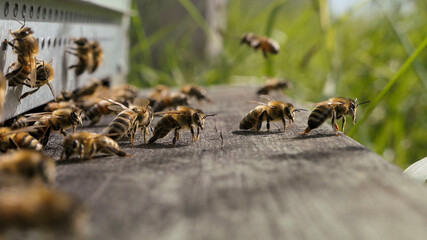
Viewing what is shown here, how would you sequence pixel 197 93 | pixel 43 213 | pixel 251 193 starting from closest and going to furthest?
pixel 43 213 < pixel 251 193 < pixel 197 93

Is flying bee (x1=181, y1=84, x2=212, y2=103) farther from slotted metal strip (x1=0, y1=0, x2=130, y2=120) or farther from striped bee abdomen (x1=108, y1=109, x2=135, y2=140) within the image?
striped bee abdomen (x1=108, y1=109, x2=135, y2=140)

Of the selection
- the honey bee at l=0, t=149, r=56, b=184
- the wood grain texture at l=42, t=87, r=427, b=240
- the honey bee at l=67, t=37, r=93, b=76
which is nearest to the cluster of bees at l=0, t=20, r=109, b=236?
the honey bee at l=0, t=149, r=56, b=184

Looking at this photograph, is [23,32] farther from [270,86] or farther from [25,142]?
[270,86]

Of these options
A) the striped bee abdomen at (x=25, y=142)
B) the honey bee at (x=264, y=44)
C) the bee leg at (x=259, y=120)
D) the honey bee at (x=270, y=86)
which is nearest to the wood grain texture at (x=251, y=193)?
the striped bee abdomen at (x=25, y=142)

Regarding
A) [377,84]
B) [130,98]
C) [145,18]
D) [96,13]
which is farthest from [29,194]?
[145,18]

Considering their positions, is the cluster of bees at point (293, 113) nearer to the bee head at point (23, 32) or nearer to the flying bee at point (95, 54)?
the bee head at point (23, 32)

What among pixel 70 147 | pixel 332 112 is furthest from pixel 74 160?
pixel 332 112
